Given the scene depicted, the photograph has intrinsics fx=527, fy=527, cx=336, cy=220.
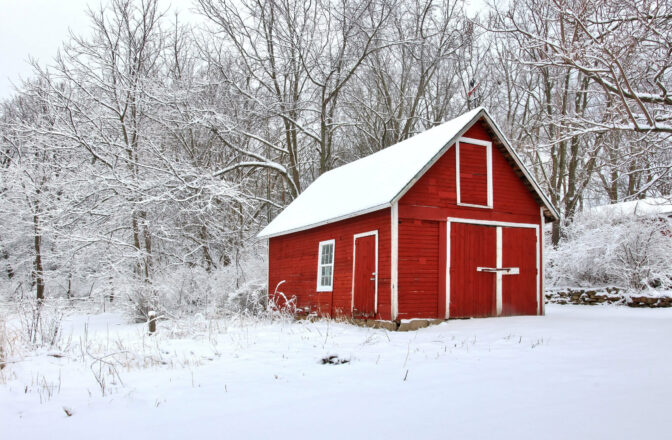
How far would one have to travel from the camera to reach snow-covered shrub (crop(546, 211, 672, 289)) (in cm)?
1545

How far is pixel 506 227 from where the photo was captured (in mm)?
12891

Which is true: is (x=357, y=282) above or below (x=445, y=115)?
below

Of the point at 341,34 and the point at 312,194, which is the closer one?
the point at 312,194

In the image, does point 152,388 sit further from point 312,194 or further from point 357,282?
point 312,194

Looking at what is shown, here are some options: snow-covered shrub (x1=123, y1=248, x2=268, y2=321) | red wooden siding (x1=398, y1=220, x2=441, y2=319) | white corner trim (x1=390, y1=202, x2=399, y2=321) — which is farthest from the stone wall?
snow-covered shrub (x1=123, y1=248, x2=268, y2=321)

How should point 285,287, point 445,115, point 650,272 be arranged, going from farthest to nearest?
point 445,115 → point 285,287 → point 650,272

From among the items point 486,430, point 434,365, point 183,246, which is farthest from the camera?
point 183,246

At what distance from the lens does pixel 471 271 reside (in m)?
12.2

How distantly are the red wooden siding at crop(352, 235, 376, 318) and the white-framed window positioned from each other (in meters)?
1.38

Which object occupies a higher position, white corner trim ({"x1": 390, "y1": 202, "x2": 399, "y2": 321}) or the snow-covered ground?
white corner trim ({"x1": 390, "y1": 202, "x2": 399, "y2": 321})

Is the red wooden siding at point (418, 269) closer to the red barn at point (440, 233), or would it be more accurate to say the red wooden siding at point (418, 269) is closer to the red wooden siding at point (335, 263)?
the red barn at point (440, 233)

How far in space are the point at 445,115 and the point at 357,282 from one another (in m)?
17.9

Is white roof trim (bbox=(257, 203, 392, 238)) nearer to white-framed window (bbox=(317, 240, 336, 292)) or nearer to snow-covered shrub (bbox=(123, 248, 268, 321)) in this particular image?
white-framed window (bbox=(317, 240, 336, 292))

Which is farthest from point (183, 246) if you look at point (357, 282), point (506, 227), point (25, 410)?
point (25, 410)
